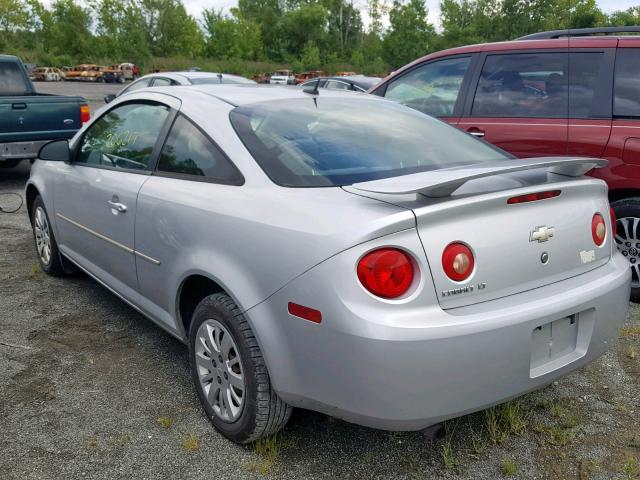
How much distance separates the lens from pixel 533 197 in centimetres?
241

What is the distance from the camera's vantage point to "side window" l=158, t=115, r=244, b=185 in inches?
110

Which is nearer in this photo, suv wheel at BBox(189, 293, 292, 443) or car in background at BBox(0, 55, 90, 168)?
suv wheel at BBox(189, 293, 292, 443)

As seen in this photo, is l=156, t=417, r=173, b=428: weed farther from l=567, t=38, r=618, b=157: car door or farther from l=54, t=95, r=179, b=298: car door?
l=567, t=38, r=618, b=157: car door

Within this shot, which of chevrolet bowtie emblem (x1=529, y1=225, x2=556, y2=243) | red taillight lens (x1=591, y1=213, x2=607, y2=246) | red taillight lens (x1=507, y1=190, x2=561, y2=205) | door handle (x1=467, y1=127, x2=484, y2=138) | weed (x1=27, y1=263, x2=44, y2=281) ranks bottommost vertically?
weed (x1=27, y1=263, x2=44, y2=281)

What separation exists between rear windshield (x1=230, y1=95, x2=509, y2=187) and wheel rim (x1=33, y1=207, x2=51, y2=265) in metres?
2.49

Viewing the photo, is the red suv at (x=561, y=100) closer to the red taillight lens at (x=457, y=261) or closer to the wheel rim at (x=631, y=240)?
the wheel rim at (x=631, y=240)

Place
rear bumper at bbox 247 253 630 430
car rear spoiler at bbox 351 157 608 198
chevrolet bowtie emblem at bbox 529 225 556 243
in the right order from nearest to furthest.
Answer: rear bumper at bbox 247 253 630 430, car rear spoiler at bbox 351 157 608 198, chevrolet bowtie emblem at bbox 529 225 556 243

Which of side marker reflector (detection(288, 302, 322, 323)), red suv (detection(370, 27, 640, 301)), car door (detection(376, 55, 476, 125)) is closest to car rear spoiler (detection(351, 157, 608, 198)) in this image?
side marker reflector (detection(288, 302, 322, 323))

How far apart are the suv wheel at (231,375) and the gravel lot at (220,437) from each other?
4.6 inches

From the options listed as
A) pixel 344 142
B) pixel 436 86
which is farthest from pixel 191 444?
pixel 436 86

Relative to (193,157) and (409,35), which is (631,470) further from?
(409,35)

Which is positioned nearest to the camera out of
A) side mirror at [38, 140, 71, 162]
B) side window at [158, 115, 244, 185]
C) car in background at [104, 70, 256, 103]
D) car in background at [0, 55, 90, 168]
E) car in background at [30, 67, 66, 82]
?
side window at [158, 115, 244, 185]

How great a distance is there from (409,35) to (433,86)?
69.5 m

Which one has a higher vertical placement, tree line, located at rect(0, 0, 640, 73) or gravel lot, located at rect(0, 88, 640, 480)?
tree line, located at rect(0, 0, 640, 73)
